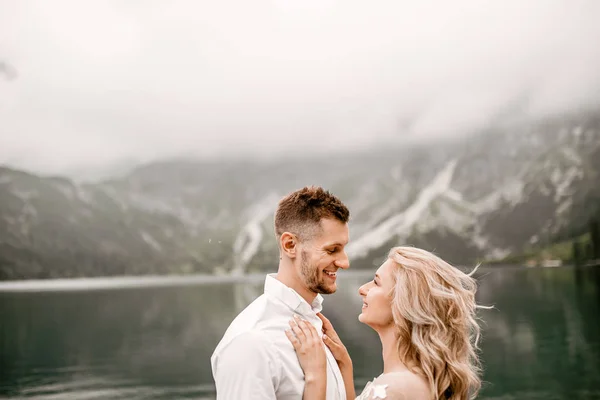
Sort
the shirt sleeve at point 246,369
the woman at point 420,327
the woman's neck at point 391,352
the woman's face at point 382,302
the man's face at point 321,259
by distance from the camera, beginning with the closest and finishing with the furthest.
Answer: the shirt sleeve at point 246,369 → the man's face at point 321,259 → the woman at point 420,327 → the woman's neck at point 391,352 → the woman's face at point 382,302

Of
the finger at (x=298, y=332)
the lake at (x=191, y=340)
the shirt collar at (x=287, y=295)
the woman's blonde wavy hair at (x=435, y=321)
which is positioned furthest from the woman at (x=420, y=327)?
the lake at (x=191, y=340)

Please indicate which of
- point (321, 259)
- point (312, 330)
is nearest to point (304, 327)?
point (312, 330)

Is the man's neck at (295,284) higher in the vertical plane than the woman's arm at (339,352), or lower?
higher

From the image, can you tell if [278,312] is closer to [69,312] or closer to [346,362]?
[346,362]

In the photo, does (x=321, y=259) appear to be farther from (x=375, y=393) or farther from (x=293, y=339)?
(x=375, y=393)

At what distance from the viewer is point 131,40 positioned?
540 feet

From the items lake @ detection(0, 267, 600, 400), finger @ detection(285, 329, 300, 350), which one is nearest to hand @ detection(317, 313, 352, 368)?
finger @ detection(285, 329, 300, 350)

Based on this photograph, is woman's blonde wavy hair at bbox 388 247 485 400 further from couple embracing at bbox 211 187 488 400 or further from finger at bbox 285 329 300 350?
finger at bbox 285 329 300 350

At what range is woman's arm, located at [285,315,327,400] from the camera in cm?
305

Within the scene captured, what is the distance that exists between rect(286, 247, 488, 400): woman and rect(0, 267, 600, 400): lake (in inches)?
733

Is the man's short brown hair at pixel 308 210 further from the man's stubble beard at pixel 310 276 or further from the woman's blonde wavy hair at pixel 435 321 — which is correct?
the woman's blonde wavy hair at pixel 435 321

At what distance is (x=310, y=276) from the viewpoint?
336 cm

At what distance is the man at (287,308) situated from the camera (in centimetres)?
283

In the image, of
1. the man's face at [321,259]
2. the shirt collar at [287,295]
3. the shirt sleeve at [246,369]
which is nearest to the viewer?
the shirt sleeve at [246,369]
